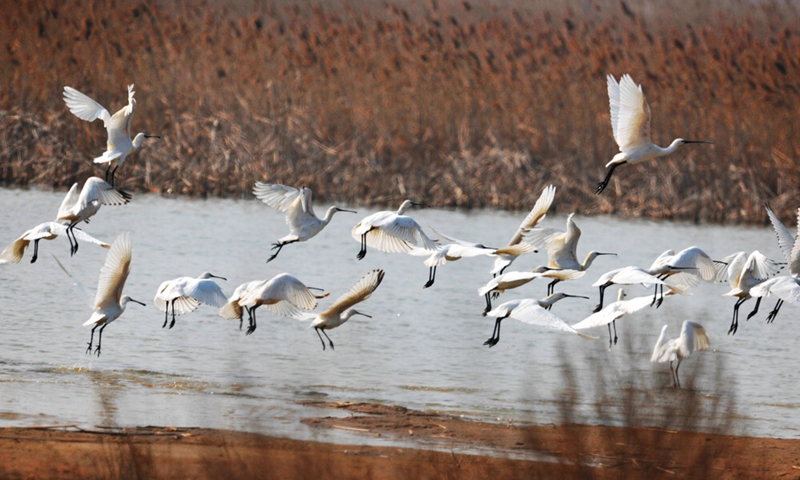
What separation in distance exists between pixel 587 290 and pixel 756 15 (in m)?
13.0

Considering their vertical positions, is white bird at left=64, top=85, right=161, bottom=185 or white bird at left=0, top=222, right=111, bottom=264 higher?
white bird at left=64, top=85, right=161, bottom=185

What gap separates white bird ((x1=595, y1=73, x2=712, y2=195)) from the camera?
841 centimetres

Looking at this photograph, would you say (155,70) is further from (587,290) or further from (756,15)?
(756,15)

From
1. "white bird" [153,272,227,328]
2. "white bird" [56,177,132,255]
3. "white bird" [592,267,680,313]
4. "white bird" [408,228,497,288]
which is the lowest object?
"white bird" [153,272,227,328]

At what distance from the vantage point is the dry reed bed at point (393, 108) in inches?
652

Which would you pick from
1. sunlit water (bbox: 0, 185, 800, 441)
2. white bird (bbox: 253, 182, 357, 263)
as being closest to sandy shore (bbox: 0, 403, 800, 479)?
sunlit water (bbox: 0, 185, 800, 441)

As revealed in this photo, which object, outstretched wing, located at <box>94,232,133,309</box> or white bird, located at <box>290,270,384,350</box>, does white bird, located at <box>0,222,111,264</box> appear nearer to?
outstretched wing, located at <box>94,232,133,309</box>

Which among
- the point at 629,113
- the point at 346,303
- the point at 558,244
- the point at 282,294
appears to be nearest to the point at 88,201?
the point at 282,294

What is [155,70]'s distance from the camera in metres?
18.6

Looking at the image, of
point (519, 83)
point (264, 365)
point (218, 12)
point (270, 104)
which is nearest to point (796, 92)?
point (519, 83)

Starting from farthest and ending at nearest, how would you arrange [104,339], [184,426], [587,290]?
1. [587,290]
2. [104,339]
3. [184,426]

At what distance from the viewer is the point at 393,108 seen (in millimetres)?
17750

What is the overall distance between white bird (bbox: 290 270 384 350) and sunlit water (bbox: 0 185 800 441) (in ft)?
1.63

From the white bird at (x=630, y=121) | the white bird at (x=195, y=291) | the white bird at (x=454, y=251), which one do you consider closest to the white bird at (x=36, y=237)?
the white bird at (x=195, y=291)
